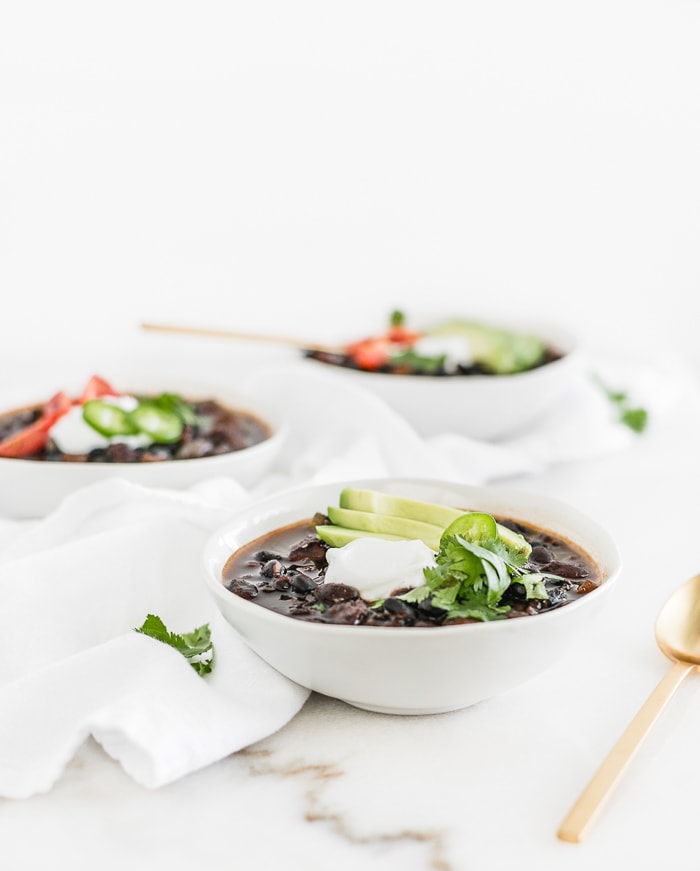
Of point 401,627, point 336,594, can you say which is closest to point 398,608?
point 401,627

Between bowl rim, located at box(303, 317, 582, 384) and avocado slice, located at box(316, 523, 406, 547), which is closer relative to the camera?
avocado slice, located at box(316, 523, 406, 547)

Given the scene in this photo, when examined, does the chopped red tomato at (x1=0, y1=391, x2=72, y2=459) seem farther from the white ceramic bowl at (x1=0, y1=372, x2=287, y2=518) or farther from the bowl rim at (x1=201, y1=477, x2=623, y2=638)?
the bowl rim at (x1=201, y1=477, x2=623, y2=638)

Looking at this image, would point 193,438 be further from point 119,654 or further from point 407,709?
point 407,709

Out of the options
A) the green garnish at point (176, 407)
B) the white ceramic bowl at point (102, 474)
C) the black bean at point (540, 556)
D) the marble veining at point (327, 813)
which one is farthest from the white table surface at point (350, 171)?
the marble veining at point (327, 813)

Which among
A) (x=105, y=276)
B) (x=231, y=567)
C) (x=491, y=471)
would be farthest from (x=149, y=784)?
(x=105, y=276)

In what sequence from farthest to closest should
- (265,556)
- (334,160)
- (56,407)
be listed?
(334,160)
(56,407)
(265,556)

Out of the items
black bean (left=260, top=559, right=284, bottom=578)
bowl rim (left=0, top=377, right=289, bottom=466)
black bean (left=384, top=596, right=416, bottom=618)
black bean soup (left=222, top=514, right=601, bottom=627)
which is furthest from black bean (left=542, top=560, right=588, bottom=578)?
bowl rim (left=0, top=377, right=289, bottom=466)

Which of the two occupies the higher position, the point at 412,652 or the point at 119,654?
the point at 412,652
